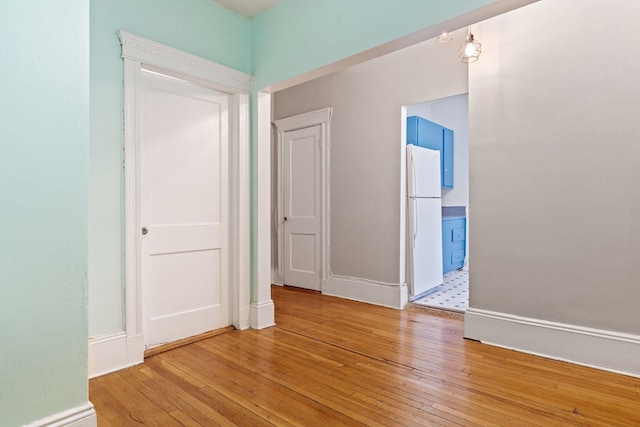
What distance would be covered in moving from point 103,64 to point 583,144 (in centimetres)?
332

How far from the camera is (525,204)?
104 inches

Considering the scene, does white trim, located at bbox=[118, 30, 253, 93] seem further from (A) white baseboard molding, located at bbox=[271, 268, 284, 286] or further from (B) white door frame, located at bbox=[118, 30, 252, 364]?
(A) white baseboard molding, located at bbox=[271, 268, 284, 286]

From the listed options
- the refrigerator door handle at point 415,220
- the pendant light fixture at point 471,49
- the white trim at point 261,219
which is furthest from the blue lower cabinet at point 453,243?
the white trim at point 261,219

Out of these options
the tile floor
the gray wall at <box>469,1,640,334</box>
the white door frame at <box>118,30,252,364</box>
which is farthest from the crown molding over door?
the tile floor

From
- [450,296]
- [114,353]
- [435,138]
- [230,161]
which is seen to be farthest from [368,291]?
[114,353]

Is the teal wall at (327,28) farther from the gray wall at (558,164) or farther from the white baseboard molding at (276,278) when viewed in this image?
the white baseboard molding at (276,278)

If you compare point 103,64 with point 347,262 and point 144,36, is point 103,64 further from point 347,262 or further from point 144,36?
point 347,262

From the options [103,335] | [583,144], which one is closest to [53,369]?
[103,335]

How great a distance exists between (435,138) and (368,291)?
2.38 m

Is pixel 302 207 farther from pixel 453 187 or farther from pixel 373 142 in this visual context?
pixel 453 187

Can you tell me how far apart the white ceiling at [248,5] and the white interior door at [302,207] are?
171 centimetres

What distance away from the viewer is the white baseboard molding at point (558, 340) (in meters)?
2.22

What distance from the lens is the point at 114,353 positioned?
7.55ft

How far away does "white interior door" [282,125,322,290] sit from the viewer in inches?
179
